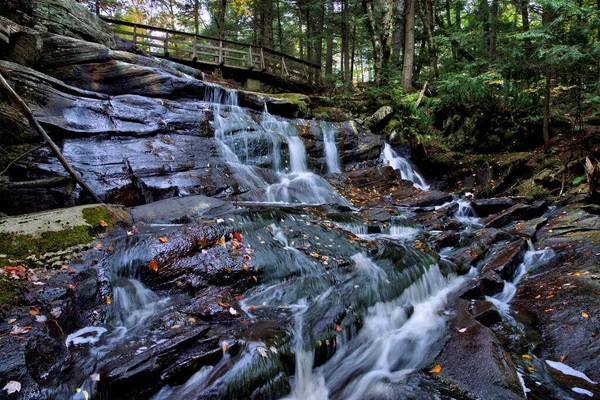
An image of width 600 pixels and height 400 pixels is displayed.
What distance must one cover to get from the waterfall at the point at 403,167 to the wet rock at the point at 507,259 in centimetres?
613

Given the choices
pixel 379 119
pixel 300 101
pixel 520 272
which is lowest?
pixel 520 272

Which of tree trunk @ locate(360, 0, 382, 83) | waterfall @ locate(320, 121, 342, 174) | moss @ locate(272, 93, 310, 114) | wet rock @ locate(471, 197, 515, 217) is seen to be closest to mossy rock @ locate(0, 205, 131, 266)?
waterfall @ locate(320, 121, 342, 174)

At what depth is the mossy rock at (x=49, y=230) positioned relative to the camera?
13.8ft

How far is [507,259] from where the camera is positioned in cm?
608

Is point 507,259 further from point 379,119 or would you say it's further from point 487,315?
point 379,119

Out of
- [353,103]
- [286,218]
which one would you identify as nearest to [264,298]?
[286,218]

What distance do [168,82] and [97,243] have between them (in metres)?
7.87

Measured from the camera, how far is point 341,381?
12.7 ft

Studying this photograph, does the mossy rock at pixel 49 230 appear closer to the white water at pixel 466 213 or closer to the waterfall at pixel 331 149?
the waterfall at pixel 331 149

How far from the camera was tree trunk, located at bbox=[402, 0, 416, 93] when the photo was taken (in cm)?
1475

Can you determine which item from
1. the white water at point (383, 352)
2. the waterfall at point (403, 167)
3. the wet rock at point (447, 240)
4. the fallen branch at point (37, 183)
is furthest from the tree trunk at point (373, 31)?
the fallen branch at point (37, 183)

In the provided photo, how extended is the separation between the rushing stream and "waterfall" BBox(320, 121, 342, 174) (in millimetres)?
4921

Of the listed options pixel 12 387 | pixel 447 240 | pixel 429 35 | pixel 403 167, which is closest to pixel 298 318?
pixel 12 387

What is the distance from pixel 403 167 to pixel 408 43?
6250mm
